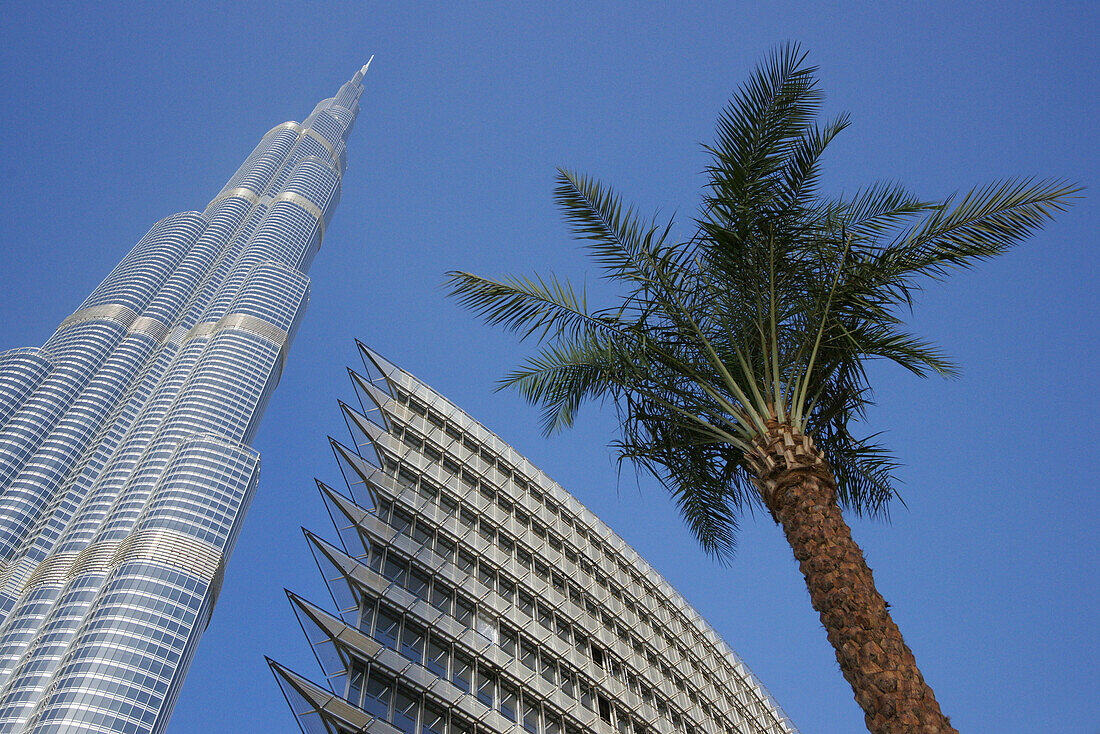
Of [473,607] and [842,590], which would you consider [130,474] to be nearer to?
[473,607]

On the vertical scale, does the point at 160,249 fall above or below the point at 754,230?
above

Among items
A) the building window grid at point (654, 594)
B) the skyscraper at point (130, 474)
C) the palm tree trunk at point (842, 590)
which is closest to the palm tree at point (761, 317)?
the palm tree trunk at point (842, 590)

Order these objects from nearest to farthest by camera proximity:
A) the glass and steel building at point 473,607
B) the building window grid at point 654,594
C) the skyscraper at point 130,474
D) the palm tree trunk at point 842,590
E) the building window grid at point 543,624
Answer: the palm tree trunk at point 842,590 → the glass and steel building at point 473,607 → the building window grid at point 543,624 → the building window grid at point 654,594 → the skyscraper at point 130,474

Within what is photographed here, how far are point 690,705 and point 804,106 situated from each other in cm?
3000

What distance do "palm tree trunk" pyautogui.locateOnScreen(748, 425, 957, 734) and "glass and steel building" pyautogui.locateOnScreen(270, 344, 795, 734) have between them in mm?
14732

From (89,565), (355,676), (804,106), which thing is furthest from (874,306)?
(89,565)

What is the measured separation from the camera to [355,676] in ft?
73.6

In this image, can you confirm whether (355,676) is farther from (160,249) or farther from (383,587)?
(160,249)

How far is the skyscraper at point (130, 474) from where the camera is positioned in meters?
102

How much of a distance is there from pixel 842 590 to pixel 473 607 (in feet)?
67.7

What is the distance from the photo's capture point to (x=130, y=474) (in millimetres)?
134500

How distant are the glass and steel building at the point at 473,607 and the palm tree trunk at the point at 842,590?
14.7m

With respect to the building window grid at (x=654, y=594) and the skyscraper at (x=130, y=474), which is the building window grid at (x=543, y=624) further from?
the skyscraper at (x=130, y=474)

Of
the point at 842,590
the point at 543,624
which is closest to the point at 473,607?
the point at 543,624
